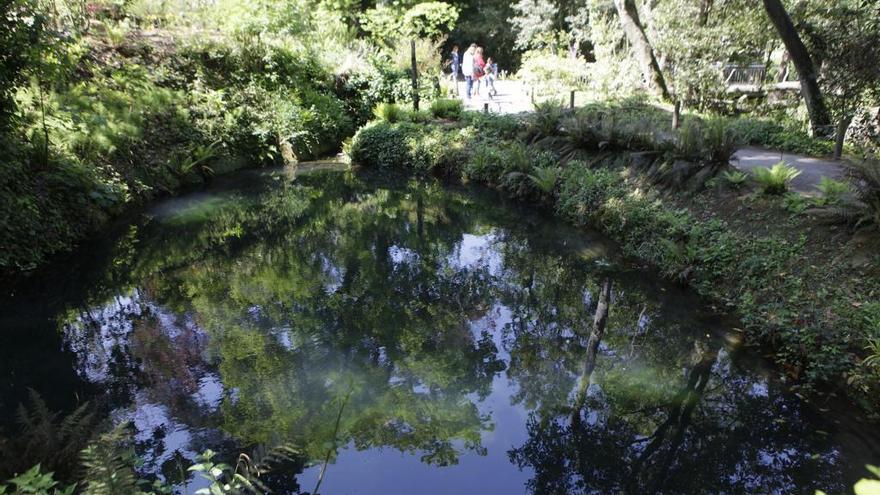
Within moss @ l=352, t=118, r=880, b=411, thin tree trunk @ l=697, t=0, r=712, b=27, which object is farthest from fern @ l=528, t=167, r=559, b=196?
thin tree trunk @ l=697, t=0, r=712, b=27

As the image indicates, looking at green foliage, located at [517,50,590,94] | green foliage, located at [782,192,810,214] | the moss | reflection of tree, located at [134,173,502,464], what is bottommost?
reflection of tree, located at [134,173,502,464]

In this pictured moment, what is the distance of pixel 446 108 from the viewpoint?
16078mm

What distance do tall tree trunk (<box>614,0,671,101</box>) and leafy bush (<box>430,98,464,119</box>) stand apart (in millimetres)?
5002

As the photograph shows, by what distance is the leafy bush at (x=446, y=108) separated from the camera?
16016mm

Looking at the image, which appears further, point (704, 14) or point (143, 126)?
point (704, 14)

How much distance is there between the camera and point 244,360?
231 inches

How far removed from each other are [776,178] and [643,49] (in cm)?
914

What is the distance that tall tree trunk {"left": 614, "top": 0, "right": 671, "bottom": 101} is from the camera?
15552 millimetres

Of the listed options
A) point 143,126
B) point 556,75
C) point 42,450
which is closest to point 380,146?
point 143,126

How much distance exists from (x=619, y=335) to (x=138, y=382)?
5.03 metres

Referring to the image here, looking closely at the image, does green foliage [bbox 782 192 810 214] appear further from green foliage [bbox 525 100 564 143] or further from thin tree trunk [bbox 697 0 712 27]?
thin tree trunk [bbox 697 0 712 27]

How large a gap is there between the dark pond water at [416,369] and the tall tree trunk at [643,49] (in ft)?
26.6

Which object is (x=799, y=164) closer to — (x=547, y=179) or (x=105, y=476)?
(x=547, y=179)

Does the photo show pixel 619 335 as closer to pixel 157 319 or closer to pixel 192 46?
pixel 157 319
